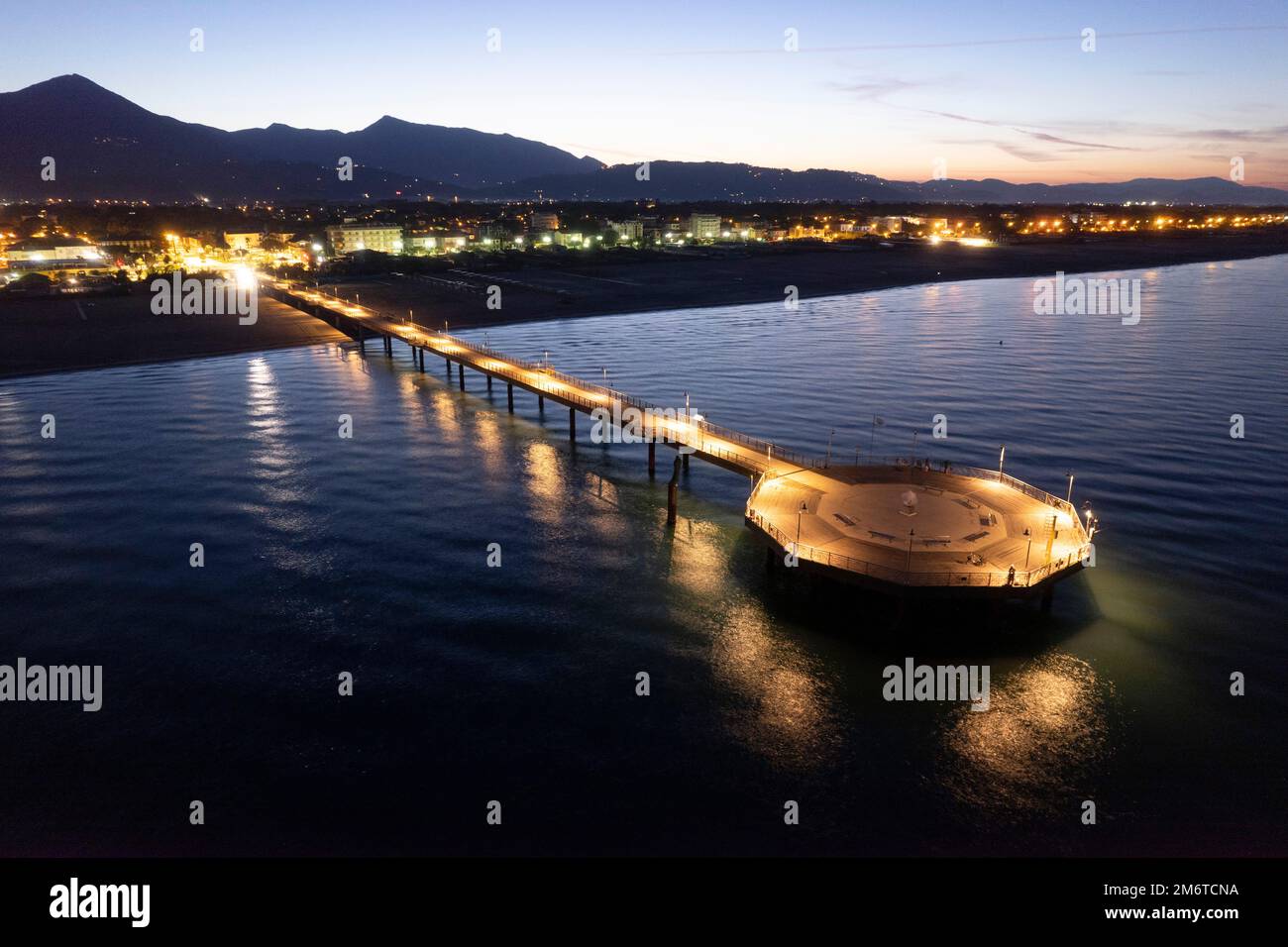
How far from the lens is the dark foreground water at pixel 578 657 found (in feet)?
82.3

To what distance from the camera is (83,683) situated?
3142cm

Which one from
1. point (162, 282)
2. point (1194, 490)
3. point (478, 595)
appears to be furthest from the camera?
point (162, 282)

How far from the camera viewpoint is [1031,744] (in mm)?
28328

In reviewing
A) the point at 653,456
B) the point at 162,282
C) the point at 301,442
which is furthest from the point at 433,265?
Result: the point at 653,456

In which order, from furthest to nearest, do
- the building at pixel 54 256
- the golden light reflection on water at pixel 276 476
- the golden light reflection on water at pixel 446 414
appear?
the building at pixel 54 256
the golden light reflection on water at pixel 446 414
the golden light reflection on water at pixel 276 476

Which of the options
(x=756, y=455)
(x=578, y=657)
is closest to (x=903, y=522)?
(x=756, y=455)

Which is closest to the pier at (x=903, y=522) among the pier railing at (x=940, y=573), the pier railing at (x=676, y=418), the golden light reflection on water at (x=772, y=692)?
the pier railing at (x=940, y=573)

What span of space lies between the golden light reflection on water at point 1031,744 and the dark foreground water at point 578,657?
4.8 inches

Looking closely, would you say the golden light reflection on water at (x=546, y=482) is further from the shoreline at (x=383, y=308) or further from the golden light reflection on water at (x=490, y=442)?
the shoreline at (x=383, y=308)

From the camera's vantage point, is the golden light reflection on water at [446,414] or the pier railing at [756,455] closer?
the pier railing at [756,455]
